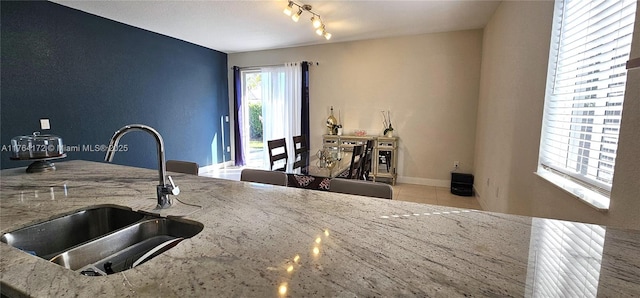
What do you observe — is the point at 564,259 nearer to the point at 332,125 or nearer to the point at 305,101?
the point at 332,125

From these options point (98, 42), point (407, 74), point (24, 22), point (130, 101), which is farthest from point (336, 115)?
point (24, 22)

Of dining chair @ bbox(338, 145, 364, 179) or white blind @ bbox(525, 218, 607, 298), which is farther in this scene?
dining chair @ bbox(338, 145, 364, 179)

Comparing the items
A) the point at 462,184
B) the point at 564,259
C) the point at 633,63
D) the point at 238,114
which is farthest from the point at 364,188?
the point at 238,114

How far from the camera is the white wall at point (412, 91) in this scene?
4.23 m

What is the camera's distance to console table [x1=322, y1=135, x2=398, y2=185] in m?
4.53

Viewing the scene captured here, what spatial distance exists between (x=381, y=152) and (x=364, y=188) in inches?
126

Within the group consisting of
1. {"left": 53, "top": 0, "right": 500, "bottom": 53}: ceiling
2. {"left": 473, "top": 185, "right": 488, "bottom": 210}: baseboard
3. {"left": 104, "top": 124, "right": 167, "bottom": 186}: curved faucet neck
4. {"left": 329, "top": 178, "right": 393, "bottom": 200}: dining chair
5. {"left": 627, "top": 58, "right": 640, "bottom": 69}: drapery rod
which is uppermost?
{"left": 53, "top": 0, "right": 500, "bottom": 53}: ceiling

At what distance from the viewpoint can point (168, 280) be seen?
0.64 meters

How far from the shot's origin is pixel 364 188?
153cm

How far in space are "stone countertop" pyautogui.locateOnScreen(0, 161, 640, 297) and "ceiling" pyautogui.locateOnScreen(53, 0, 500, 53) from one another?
277 cm

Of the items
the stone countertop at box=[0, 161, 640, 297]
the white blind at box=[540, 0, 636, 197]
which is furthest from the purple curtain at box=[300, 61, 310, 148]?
the stone countertop at box=[0, 161, 640, 297]

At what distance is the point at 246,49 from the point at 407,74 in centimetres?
316

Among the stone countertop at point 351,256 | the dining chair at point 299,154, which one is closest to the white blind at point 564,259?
the stone countertop at point 351,256

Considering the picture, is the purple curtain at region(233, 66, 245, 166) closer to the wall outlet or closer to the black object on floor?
the wall outlet
